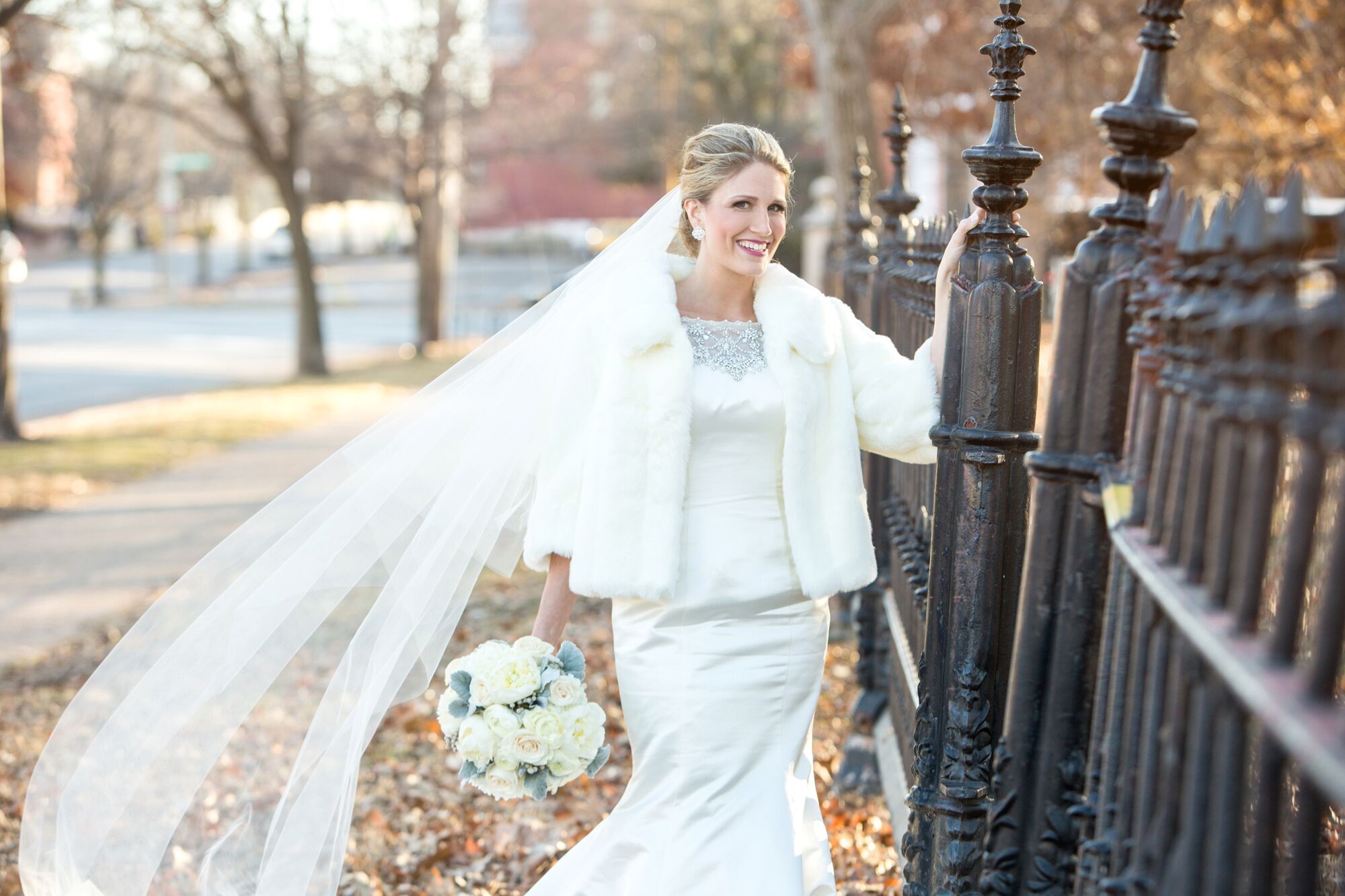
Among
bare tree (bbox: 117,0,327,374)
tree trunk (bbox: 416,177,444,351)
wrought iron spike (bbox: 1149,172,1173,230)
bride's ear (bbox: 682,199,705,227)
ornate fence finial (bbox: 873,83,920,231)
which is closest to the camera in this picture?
wrought iron spike (bbox: 1149,172,1173,230)

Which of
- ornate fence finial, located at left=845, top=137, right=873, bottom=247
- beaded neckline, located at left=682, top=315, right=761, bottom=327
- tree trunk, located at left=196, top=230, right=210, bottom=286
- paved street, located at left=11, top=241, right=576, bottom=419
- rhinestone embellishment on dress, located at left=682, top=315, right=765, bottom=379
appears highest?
ornate fence finial, located at left=845, top=137, right=873, bottom=247

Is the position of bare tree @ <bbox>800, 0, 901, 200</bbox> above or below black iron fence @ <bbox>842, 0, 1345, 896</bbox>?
above

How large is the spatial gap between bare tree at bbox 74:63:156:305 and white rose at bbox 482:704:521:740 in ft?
124

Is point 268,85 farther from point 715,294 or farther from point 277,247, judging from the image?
point 277,247

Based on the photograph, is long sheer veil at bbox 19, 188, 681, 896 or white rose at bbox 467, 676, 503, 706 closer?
white rose at bbox 467, 676, 503, 706

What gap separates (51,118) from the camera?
4272 centimetres

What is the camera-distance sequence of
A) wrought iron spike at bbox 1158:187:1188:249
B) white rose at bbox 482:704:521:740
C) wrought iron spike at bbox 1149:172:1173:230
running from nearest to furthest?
wrought iron spike at bbox 1158:187:1188:249
wrought iron spike at bbox 1149:172:1173:230
white rose at bbox 482:704:521:740

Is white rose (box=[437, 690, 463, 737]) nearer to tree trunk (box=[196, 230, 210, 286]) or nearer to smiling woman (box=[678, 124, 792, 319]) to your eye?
smiling woman (box=[678, 124, 792, 319])

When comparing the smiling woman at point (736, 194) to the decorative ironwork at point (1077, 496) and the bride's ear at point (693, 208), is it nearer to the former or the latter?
the bride's ear at point (693, 208)

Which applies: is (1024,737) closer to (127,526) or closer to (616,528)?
(616,528)

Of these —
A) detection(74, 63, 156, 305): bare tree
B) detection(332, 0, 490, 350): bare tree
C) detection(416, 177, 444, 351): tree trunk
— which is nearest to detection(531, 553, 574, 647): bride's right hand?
detection(332, 0, 490, 350): bare tree

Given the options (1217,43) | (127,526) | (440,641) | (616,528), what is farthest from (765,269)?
(1217,43)

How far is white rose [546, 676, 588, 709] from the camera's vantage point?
3443 millimetres

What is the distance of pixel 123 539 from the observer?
9.70 meters
